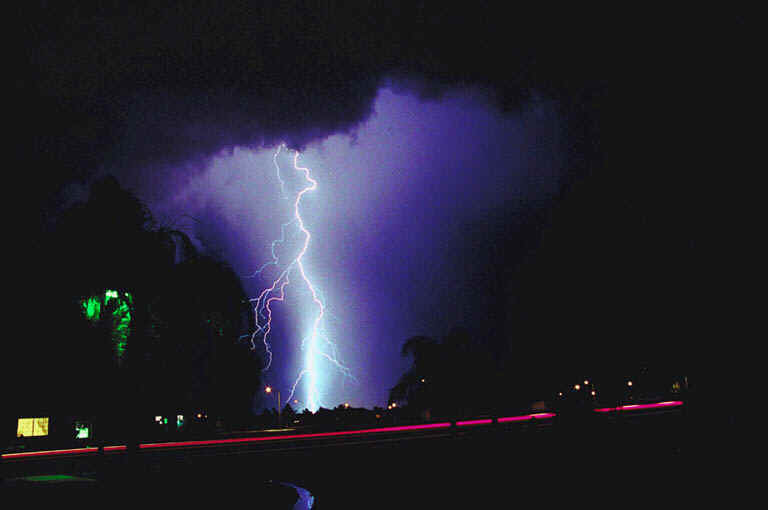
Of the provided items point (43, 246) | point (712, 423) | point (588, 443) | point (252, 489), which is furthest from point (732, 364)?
point (43, 246)

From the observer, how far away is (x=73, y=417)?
89.1 feet

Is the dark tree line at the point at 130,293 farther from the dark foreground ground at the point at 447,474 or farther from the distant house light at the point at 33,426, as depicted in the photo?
the distant house light at the point at 33,426

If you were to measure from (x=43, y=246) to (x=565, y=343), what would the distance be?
50.6 metres

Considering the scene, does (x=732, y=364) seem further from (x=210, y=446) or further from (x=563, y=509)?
(x=210, y=446)

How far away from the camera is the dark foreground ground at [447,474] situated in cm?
686

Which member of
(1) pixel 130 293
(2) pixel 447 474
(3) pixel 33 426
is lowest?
(2) pixel 447 474

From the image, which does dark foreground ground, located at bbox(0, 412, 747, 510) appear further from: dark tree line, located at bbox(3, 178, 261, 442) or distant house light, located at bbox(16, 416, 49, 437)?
distant house light, located at bbox(16, 416, 49, 437)

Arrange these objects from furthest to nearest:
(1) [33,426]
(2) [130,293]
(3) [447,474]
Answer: (1) [33,426] → (3) [447,474] → (2) [130,293]

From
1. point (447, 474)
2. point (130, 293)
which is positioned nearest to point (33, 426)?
point (130, 293)

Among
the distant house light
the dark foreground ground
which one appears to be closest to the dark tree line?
the dark foreground ground

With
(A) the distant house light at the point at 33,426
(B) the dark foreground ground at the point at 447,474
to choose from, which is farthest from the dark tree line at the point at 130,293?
(A) the distant house light at the point at 33,426

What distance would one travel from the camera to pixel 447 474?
36.8 ft

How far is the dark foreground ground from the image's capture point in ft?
22.5

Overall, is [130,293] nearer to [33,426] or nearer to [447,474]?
[447,474]
